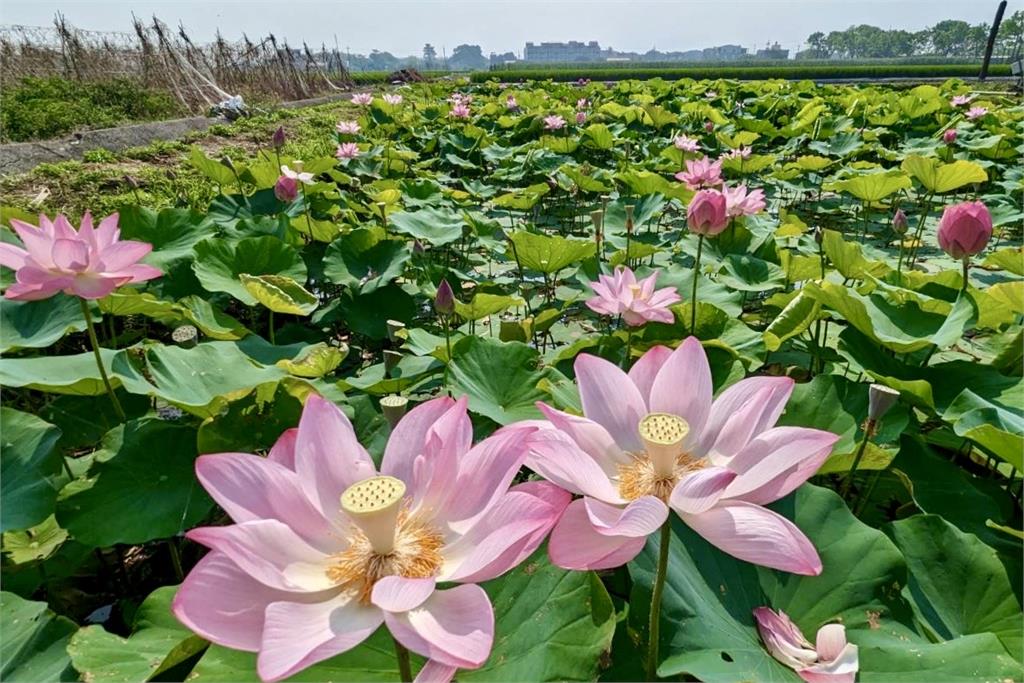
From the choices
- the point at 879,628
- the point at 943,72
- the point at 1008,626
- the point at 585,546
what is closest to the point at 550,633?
the point at 585,546

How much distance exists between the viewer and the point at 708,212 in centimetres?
188

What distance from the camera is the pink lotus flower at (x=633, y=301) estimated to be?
1657 millimetres

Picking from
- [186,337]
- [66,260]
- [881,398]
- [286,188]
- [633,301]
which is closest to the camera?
[881,398]

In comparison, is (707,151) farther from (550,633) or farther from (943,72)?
(943,72)

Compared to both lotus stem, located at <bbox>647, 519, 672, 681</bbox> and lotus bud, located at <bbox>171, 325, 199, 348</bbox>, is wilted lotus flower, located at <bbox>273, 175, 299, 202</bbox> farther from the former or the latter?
lotus stem, located at <bbox>647, 519, 672, 681</bbox>

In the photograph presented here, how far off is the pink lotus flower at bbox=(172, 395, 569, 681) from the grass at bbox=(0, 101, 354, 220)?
3.12 metres

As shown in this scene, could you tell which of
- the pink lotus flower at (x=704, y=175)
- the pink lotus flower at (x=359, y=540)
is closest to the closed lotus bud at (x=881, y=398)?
the pink lotus flower at (x=359, y=540)

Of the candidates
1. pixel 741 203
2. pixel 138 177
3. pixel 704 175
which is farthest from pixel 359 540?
pixel 138 177

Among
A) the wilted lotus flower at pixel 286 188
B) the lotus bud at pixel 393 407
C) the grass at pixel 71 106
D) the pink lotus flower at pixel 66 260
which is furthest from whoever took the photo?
the grass at pixel 71 106

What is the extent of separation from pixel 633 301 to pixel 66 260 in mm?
1284

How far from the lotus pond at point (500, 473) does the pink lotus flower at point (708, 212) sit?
13mm

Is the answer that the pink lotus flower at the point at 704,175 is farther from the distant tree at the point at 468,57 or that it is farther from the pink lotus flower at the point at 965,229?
the distant tree at the point at 468,57

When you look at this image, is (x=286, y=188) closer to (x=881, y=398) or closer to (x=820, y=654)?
(x=881, y=398)

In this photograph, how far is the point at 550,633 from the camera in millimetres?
801
